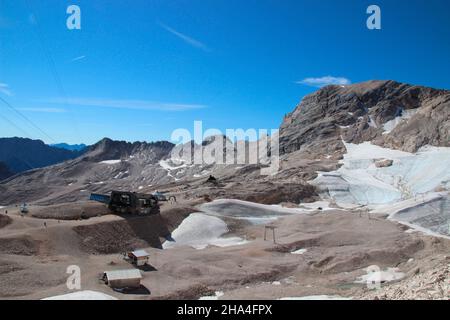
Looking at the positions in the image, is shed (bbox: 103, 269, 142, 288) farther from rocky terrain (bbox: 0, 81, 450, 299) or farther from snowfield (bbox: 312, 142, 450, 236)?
snowfield (bbox: 312, 142, 450, 236)

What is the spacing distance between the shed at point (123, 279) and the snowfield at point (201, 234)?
44.9 ft

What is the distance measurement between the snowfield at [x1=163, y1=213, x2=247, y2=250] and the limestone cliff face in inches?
2669

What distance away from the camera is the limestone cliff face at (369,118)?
321ft

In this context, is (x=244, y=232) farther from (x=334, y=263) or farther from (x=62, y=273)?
(x=62, y=273)

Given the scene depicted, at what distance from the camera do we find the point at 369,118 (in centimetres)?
12575

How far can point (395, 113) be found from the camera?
123375mm

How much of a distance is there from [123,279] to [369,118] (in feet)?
383

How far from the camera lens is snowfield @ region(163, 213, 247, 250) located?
128 feet

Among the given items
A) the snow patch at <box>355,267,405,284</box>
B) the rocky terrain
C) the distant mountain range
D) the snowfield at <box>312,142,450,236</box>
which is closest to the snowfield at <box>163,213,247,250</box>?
the rocky terrain

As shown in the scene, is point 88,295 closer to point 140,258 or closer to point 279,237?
point 140,258

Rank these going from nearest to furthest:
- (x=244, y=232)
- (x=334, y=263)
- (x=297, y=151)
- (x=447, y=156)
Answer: (x=334, y=263) → (x=244, y=232) → (x=447, y=156) → (x=297, y=151)

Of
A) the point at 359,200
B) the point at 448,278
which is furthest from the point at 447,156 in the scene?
the point at 448,278

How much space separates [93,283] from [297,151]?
10405 cm

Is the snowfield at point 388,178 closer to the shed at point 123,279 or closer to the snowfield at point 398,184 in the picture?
the snowfield at point 398,184
